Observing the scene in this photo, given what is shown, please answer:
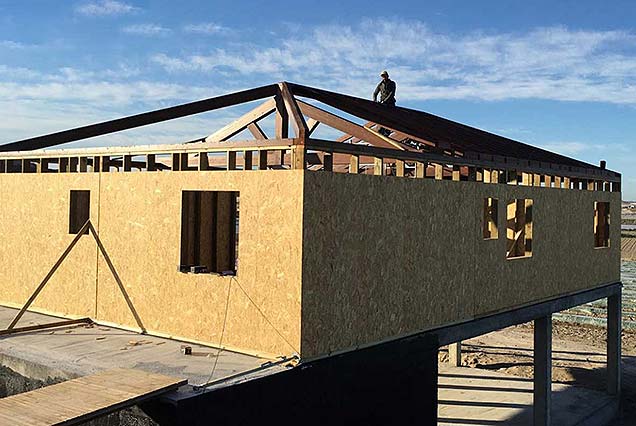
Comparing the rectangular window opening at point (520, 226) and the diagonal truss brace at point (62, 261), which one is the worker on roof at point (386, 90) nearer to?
the rectangular window opening at point (520, 226)

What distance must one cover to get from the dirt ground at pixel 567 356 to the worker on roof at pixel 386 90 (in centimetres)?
844

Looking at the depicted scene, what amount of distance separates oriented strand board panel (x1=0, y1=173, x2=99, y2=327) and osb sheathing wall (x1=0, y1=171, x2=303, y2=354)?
0.02 m

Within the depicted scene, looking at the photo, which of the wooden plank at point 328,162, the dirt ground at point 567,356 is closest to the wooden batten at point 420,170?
the wooden plank at point 328,162

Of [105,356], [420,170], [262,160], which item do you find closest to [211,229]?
[262,160]

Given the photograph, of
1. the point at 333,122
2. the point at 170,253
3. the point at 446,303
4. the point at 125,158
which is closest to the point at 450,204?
the point at 446,303

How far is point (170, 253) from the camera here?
28.7ft

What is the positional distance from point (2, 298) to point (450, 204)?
8020 mm

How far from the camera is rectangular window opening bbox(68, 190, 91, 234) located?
1049cm

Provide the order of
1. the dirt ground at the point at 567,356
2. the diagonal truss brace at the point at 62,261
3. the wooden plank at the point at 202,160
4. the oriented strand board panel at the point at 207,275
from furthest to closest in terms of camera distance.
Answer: the dirt ground at the point at 567,356 → the diagonal truss brace at the point at 62,261 → the wooden plank at the point at 202,160 → the oriented strand board panel at the point at 207,275

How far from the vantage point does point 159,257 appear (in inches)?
350

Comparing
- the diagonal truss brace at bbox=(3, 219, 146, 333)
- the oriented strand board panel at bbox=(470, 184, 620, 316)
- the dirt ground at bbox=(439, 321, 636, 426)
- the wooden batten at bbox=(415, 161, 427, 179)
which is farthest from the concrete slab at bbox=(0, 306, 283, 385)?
the dirt ground at bbox=(439, 321, 636, 426)

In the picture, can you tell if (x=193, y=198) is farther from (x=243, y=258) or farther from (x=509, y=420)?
(x=509, y=420)

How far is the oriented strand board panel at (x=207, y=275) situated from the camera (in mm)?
7445

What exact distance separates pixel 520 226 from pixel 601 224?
420cm
